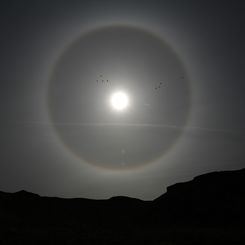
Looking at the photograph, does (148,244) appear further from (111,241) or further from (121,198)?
(121,198)

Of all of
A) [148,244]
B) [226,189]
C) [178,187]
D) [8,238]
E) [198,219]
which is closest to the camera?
[148,244]

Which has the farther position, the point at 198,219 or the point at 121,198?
the point at 121,198

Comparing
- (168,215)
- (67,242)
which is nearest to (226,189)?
(168,215)

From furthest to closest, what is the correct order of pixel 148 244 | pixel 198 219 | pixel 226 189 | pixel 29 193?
pixel 29 193 → pixel 226 189 → pixel 198 219 → pixel 148 244

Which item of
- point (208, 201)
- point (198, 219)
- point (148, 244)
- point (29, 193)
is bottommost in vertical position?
point (148, 244)

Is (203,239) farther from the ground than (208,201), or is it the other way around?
(208,201)

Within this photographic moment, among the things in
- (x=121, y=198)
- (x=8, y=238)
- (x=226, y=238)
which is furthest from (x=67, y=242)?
(x=121, y=198)
